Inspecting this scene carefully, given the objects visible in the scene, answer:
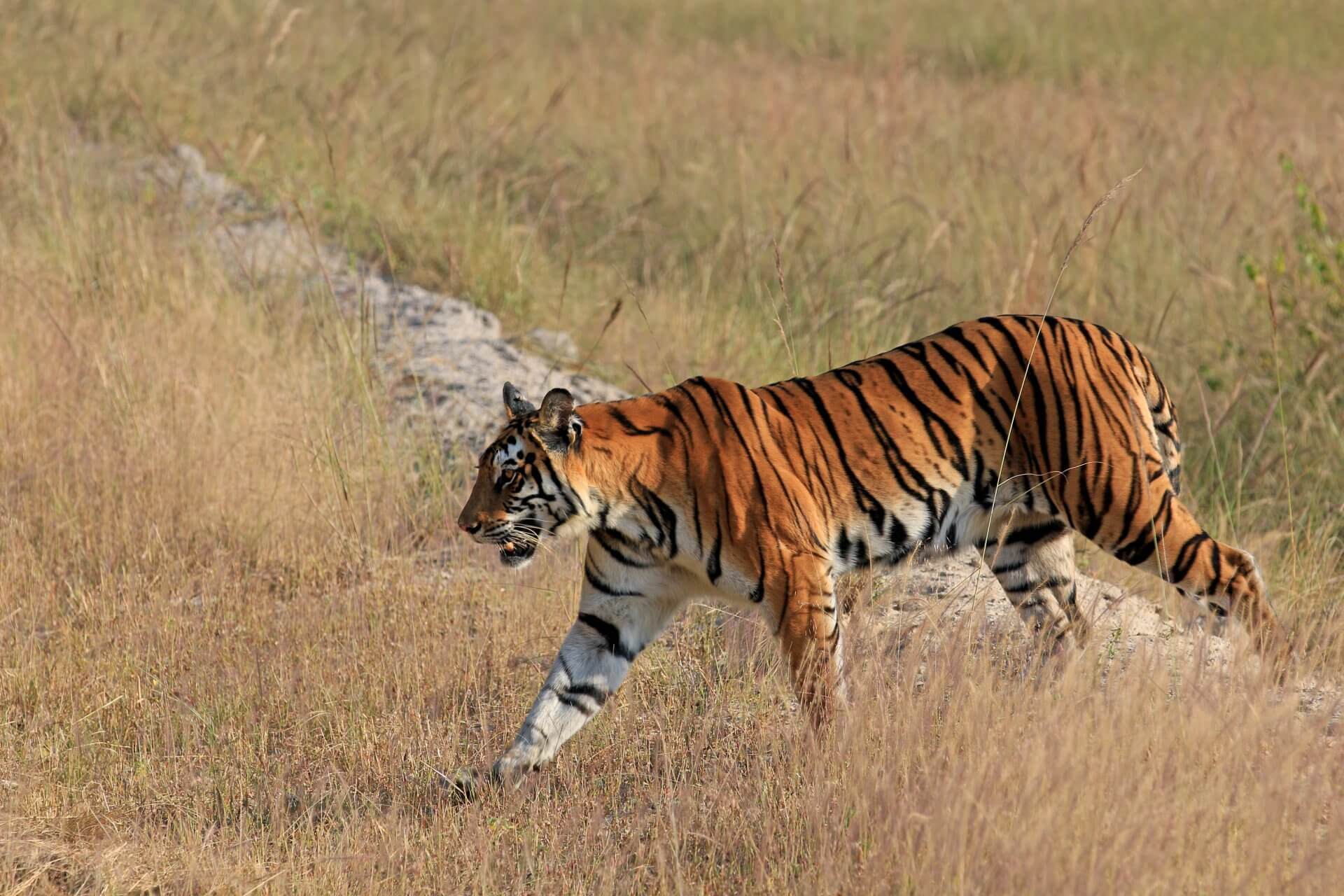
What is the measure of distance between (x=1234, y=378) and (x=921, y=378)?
3.55 meters

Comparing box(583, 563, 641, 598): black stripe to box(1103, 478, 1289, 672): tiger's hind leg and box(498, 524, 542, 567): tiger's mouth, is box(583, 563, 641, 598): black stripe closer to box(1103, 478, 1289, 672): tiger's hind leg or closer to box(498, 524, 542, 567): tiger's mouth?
box(498, 524, 542, 567): tiger's mouth

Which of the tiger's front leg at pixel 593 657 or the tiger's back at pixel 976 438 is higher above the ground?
the tiger's back at pixel 976 438

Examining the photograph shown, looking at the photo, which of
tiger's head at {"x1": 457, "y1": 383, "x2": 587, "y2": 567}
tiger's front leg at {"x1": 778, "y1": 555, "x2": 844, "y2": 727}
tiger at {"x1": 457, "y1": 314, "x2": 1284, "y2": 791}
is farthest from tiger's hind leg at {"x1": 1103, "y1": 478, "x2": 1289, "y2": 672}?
tiger's head at {"x1": 457, "y1": 383, "x2": 587, "y2": 567}

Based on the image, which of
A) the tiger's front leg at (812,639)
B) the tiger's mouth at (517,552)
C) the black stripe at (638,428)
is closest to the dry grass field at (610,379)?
the tiger's front leg at (812,639)

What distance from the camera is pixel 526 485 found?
4.11 metres

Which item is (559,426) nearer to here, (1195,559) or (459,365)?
(1195,559)

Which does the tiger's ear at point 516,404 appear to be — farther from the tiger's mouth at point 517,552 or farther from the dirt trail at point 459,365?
the dirt trail at point 459,365

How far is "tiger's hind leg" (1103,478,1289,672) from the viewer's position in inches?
172

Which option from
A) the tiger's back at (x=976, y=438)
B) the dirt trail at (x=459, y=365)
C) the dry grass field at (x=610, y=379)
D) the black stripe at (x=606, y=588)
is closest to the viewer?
the dry grass field at (x=610, y=379)

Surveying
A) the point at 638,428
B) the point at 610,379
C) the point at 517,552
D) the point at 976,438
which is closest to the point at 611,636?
the point at 517,552

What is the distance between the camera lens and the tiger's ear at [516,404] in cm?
416

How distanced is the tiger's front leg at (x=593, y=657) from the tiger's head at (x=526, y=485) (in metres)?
0.17

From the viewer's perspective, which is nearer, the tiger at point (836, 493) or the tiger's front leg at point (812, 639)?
the tiger's front leg at point (812, 639)

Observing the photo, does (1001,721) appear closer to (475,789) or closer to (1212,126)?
(475,789)
